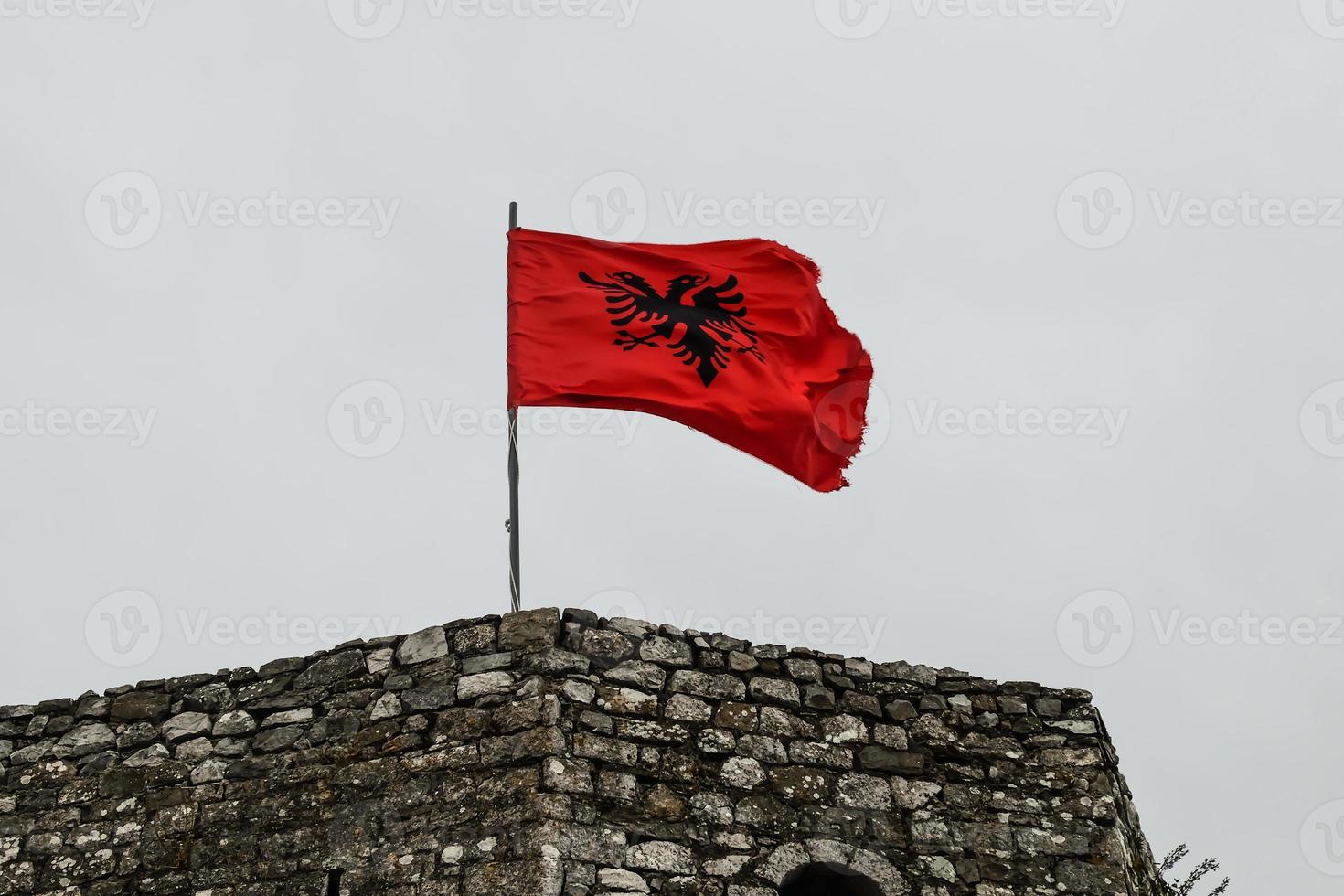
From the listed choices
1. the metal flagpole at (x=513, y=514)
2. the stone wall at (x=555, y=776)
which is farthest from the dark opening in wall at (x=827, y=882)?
the metal flagpole at (x=513, y=514)

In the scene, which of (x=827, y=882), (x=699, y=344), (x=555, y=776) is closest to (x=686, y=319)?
(x=699, y=344)

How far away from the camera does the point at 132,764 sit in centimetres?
840

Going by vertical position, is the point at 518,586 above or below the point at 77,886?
above

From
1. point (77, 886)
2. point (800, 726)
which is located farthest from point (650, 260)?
point (77, 886)

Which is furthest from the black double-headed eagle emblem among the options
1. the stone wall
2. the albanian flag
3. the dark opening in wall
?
the dark opening in wall

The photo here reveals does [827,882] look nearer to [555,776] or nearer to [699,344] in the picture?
[555,776]

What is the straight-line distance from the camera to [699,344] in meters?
9.87

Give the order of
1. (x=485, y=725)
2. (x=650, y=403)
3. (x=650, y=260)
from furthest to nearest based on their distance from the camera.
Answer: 1. (x=650, y=260)
2. (x=650, y=403)
3. (x=485, y=725)

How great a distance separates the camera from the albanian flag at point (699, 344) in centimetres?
945

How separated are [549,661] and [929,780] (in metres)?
2.14

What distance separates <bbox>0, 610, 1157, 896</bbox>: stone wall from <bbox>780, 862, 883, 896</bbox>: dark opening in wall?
2.8 inches

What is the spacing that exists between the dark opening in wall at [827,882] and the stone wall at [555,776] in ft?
0.23

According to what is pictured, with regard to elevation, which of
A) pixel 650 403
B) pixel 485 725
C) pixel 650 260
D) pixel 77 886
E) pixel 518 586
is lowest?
pixel 77 886

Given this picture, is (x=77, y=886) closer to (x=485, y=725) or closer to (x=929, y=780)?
(x=485, y=725)
